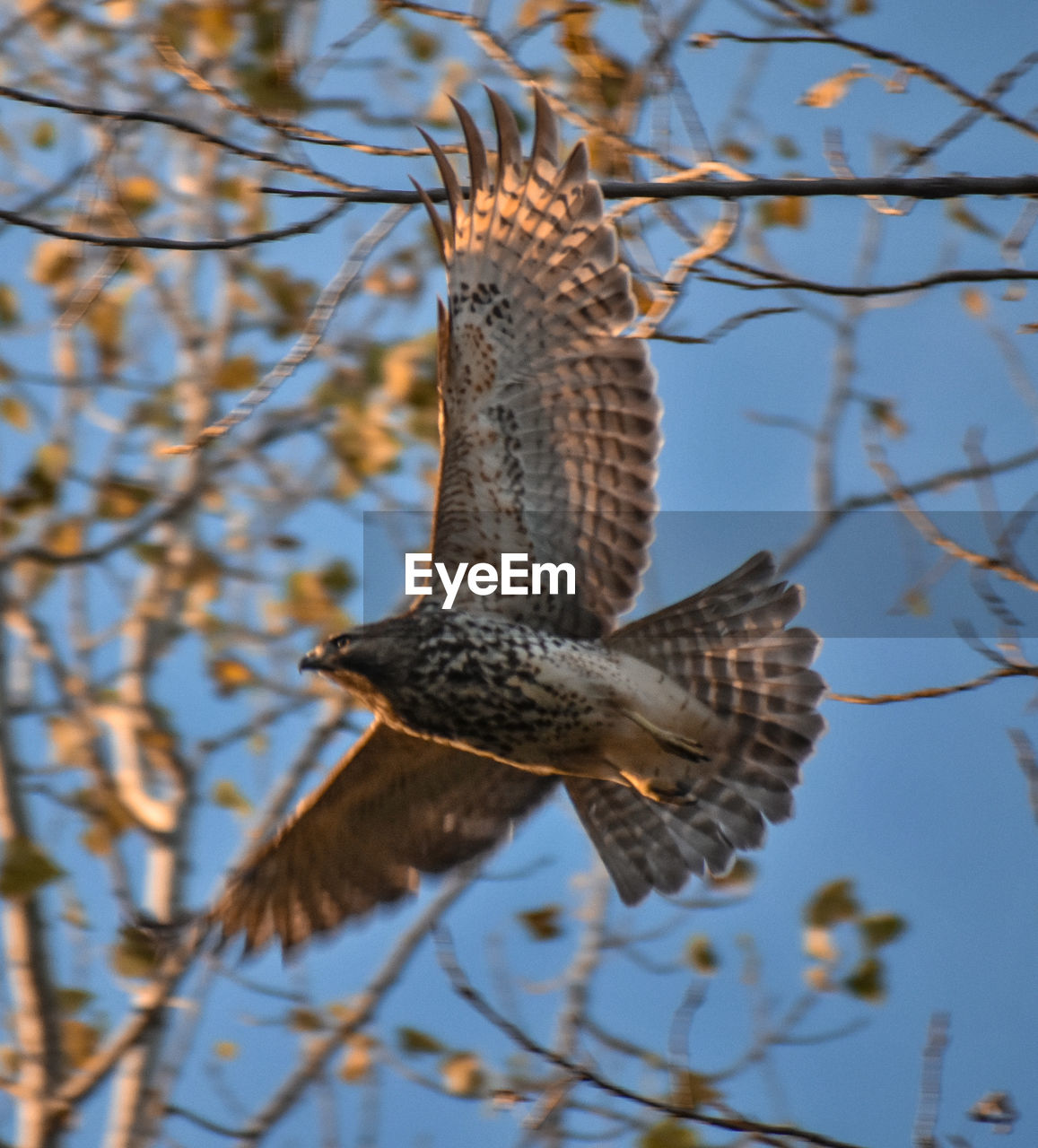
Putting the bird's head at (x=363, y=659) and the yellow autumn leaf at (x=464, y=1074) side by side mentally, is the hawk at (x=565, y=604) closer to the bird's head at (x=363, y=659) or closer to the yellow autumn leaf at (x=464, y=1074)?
the bird's head at (x=363, y=659)

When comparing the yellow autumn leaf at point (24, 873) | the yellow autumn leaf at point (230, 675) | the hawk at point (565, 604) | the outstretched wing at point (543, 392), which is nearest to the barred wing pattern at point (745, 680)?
the hawk at point (565, 604)

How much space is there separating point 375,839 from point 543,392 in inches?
63.1

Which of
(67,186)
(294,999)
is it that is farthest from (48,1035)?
(67,186)

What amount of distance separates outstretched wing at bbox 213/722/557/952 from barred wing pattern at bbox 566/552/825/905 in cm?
62

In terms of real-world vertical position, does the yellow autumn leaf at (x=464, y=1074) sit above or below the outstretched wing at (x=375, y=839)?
below

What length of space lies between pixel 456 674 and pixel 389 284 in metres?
3.34

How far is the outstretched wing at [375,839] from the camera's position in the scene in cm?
481

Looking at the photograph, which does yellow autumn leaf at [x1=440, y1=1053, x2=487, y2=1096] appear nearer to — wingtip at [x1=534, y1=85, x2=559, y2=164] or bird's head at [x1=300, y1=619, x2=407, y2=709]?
bird's head at [x1=300, y1=619, x2=407, y2=709]

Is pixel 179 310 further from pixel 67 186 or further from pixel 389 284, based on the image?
pixel 67 186

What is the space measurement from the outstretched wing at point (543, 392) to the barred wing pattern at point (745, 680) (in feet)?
0.66

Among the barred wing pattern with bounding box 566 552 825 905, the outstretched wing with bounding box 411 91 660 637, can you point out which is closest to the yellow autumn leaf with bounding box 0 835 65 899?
the outstretched wing with bounding box 411 91 660 637

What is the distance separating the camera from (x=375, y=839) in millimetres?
4902

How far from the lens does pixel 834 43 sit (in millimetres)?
3781

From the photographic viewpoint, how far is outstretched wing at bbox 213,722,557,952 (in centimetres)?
481
